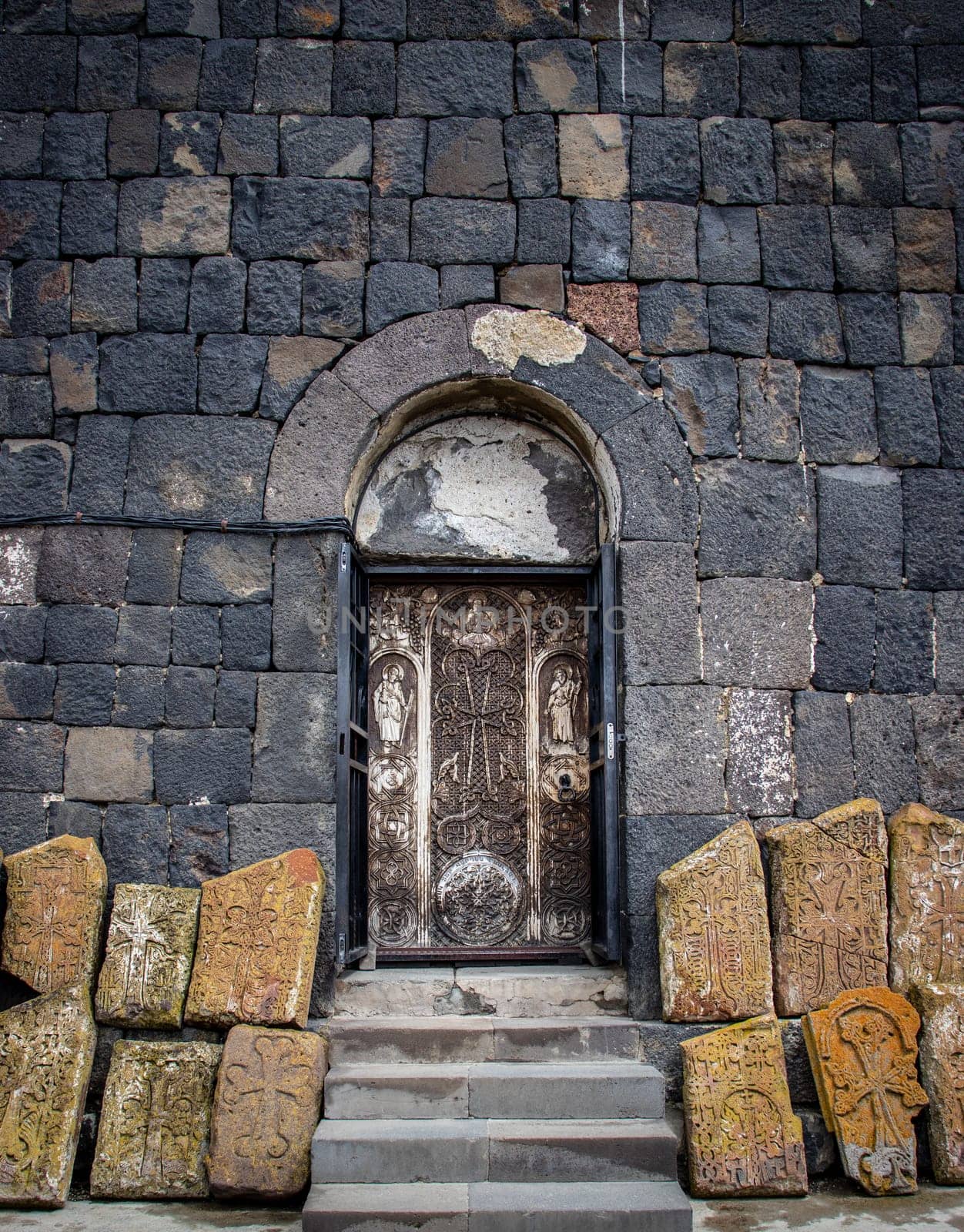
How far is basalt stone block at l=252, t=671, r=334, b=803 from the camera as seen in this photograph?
4.81 meters

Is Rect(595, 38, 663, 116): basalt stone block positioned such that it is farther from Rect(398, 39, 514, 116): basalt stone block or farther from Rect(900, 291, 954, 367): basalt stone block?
Rect(900, 291, 954, 367): basalt stone block

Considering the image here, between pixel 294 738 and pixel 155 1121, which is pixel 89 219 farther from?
pixel 155 1121

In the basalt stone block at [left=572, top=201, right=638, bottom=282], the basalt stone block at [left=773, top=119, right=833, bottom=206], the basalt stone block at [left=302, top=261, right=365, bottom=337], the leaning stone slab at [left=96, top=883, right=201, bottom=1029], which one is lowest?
the leaning stone slab at [left=96, top=883, right=201, bottom=1029]

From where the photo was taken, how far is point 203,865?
4758 mm

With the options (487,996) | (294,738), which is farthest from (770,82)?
(487,996)

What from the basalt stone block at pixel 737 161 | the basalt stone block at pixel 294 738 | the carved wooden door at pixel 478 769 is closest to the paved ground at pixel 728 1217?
the carved wooden door at pixel 478 769

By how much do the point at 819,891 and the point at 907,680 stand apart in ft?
3.65

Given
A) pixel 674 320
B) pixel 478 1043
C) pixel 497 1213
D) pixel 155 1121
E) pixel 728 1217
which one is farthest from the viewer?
pixel 674 320

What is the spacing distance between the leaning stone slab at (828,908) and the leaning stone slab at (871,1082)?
0.45 ft

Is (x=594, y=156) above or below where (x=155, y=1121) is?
above

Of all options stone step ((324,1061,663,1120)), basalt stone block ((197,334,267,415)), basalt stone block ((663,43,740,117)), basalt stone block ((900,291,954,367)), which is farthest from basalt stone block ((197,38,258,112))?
stone step ((324,1061,663,1120))

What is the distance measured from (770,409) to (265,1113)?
3775 mm

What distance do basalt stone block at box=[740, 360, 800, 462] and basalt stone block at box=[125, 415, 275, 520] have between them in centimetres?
225

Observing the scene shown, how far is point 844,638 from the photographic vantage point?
5031 millimetres
